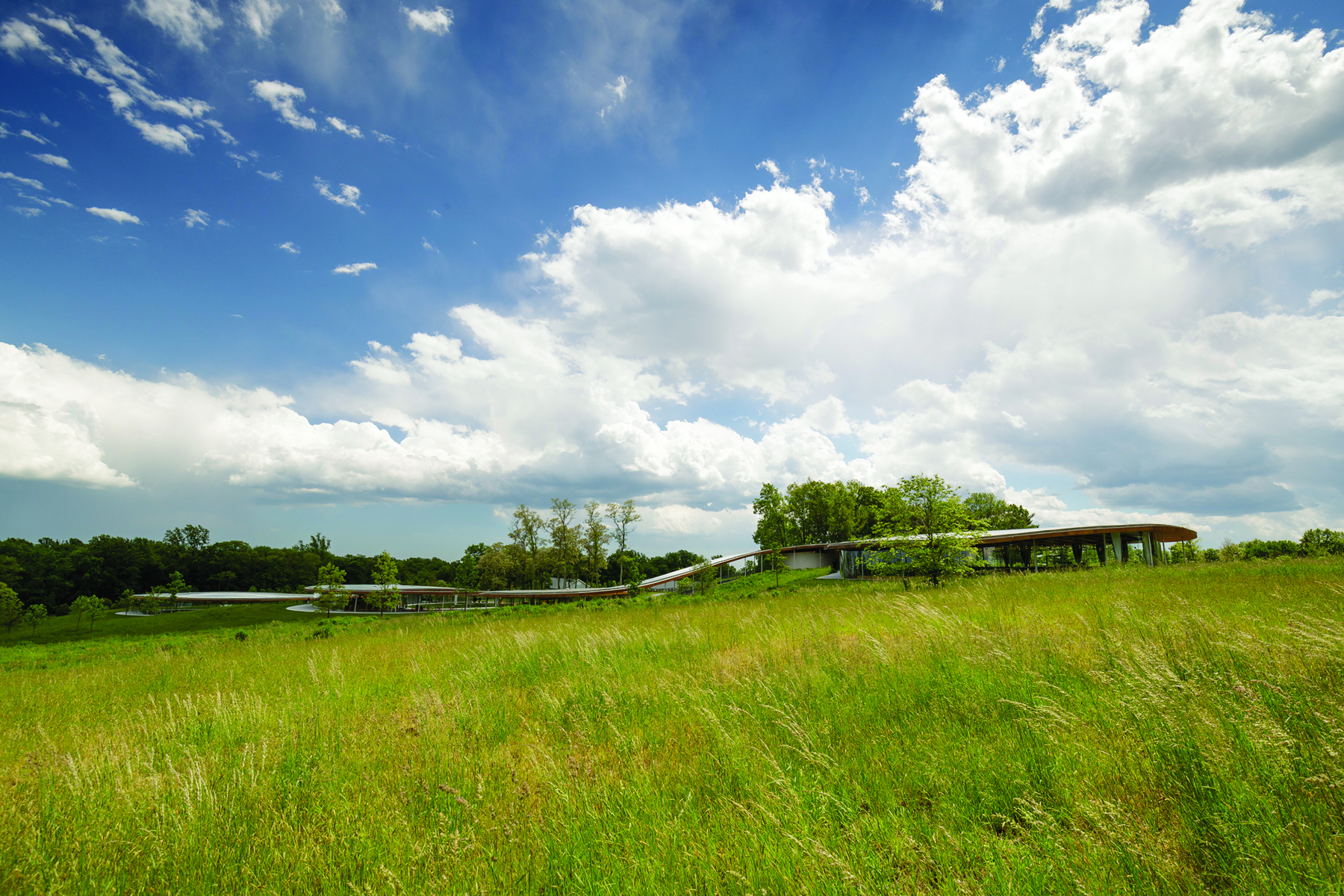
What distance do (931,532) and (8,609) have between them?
6753 centimetres

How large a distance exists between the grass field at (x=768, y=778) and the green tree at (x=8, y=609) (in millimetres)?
55705

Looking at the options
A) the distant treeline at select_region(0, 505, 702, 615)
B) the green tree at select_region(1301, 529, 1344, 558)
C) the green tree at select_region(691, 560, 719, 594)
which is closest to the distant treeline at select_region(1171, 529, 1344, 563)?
the green tree at select_region(1301, 529, 1344, 558)

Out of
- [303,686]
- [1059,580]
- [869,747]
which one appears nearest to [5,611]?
[303,686]

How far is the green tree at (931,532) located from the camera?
2211 cm

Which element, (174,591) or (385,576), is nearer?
(385,576)

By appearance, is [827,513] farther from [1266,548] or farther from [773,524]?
[1266,548]

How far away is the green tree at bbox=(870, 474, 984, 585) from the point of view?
2211 cm

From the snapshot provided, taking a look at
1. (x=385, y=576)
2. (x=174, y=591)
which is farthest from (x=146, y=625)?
(x=174, y=591)

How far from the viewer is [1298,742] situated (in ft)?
10.0

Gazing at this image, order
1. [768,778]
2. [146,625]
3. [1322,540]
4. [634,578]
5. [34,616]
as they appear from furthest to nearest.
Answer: [634,578] → [34,616] → [146,625] → [1322,540] → [768,778]

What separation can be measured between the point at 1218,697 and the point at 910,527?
20.5 m

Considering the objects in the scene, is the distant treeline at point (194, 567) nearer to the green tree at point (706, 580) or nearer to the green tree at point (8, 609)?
the green tree at point (706, 580)

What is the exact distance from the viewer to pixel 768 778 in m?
3.54

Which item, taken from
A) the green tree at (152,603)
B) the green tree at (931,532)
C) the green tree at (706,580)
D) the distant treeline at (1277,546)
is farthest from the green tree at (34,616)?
the distant treeline at (1277,546)
